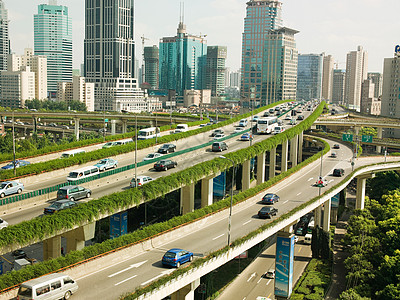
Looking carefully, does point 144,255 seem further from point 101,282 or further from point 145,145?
point 145,145

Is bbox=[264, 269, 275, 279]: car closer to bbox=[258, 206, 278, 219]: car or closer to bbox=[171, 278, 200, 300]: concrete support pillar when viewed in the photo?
bbox=[258, 206, 278, 219]: car

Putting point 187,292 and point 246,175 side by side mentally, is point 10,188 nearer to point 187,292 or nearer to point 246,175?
point 187,292

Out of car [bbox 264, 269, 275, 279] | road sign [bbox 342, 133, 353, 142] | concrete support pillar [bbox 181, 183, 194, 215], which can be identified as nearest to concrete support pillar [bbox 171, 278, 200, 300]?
concrete support pillar [bbox 181, 183, 194, 215]

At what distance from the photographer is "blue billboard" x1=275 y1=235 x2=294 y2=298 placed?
48656 mm

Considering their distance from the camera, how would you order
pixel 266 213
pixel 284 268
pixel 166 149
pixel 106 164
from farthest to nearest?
pixel 166 149 < pixel 106 164 < pixel 284 268 < pixel 266 213

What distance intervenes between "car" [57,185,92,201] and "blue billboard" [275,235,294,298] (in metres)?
21.4

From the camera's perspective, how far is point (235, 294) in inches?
1965

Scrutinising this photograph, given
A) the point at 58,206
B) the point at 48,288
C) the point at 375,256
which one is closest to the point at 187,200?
the point at 58,206

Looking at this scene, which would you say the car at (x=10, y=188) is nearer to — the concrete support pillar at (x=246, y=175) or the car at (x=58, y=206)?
the car at (x=58, y=206)

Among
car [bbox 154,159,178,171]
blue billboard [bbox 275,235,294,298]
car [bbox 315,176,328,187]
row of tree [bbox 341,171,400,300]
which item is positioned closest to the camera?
blue billboard [bbox 275,235,294,298]

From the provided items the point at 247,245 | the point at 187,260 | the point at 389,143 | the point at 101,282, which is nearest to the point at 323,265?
the point at 247,245

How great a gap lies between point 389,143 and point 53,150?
88342 millimetres

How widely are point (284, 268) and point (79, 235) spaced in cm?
2266

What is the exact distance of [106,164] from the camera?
5569 centimetres
